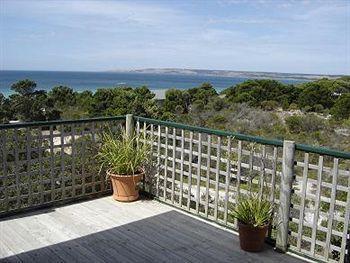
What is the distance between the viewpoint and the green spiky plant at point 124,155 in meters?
4.63

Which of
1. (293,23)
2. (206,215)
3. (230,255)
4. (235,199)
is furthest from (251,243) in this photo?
(293,23)

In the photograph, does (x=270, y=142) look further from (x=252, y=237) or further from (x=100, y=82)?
(x=100, y=82)

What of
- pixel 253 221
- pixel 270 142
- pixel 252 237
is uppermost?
pixel 270 142

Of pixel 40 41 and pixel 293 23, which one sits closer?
pixel 293 23

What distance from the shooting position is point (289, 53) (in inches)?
1099

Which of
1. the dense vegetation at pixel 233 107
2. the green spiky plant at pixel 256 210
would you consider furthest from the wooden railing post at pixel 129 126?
the dense vegetation at pixel 233 107

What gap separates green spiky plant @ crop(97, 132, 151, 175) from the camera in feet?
15.2

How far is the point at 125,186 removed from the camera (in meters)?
4.66

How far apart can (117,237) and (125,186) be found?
97cm

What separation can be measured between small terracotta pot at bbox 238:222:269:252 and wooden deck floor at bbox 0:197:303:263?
6 centimetres

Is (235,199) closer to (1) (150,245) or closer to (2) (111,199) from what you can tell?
(1) (150,245)

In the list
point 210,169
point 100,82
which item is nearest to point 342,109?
point 210,169

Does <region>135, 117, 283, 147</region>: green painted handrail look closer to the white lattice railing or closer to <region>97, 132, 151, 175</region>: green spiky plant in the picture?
the white lattice railing

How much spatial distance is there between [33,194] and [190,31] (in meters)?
27.4
